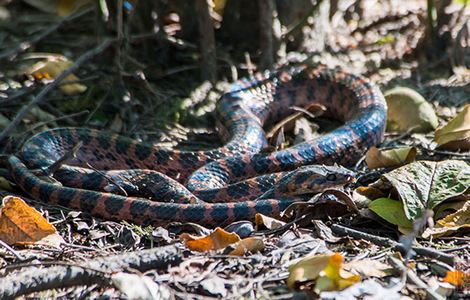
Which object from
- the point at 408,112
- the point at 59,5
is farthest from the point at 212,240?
the point at 59,5

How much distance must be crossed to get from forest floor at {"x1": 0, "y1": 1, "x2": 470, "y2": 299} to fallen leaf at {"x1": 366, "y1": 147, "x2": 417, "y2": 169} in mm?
131

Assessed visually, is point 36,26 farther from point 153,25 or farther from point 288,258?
point 288,258

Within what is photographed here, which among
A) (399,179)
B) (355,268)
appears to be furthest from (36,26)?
(355,268)

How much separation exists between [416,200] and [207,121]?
127 inches

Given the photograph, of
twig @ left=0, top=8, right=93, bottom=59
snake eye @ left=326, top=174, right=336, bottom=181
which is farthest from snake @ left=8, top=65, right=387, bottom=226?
twig @ left=0, top=8, right=93, bottom=59

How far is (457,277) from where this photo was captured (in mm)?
4566

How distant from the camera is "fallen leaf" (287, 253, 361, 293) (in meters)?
4.31

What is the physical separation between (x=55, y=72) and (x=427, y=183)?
432 centimetres

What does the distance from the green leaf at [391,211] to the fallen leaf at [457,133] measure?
167cm

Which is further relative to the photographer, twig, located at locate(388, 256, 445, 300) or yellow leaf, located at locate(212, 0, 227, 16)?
yellow leaf, located at locate(212, 0, 227, 16)

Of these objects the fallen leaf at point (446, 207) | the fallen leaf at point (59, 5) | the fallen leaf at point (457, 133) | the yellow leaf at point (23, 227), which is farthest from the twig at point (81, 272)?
the fallen leaf at point (59, 5)

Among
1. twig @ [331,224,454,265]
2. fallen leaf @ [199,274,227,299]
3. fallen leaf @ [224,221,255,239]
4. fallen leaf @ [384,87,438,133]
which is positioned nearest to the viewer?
fallen leaf @ [199,274,227,299]

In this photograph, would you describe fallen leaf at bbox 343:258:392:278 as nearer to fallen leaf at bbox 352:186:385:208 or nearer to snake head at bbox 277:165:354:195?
fallen leaf at bbox 352:186:385:208

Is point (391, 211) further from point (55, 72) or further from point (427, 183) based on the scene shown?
point (55, 72)
